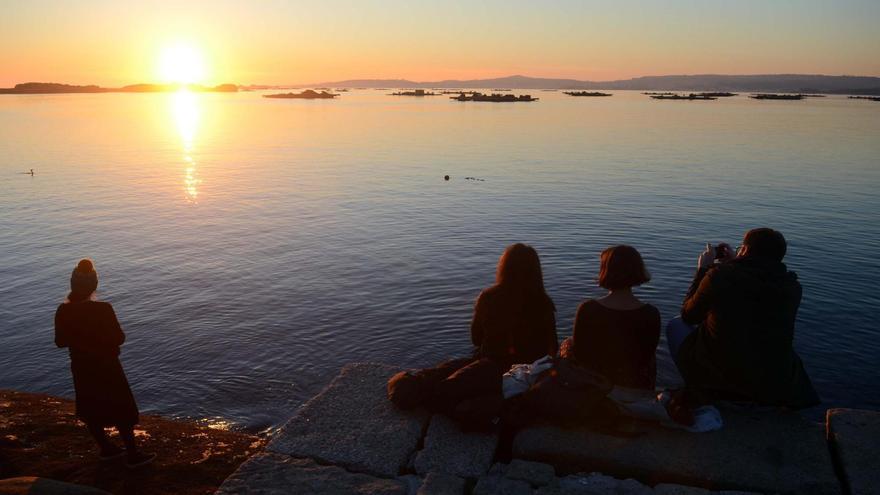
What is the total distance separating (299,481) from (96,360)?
122 inches

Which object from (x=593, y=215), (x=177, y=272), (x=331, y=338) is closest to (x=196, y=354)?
(x=331, y=338)

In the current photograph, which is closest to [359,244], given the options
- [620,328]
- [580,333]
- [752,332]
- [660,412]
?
[580,333]

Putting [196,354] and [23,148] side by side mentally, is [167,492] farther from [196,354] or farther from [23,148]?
[23,148]

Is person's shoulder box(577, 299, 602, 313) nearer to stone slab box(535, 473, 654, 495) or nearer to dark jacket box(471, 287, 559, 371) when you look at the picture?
dark jacket box(471, 287, 559, 371)

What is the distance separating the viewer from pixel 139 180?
125 feet

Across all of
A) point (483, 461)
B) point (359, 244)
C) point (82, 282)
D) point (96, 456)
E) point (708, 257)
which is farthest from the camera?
point (359, 244)

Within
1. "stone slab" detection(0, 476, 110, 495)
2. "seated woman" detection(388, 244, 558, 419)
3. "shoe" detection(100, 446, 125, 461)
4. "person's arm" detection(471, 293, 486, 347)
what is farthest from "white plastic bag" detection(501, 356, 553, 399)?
"shoe" detection(100, 446, 125, 461)

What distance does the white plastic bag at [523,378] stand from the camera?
6.53 metres

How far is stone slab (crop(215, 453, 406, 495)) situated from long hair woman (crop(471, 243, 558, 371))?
Answer: 80.5 inches

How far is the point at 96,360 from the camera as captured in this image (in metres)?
7.01

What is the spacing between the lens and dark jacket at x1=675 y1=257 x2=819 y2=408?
6.21 m

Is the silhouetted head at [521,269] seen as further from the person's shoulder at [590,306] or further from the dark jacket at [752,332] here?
the dark jacket at [752,332]

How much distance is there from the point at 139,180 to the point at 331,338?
30.0 metres

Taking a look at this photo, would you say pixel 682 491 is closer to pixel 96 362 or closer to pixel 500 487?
pixel 500 487
